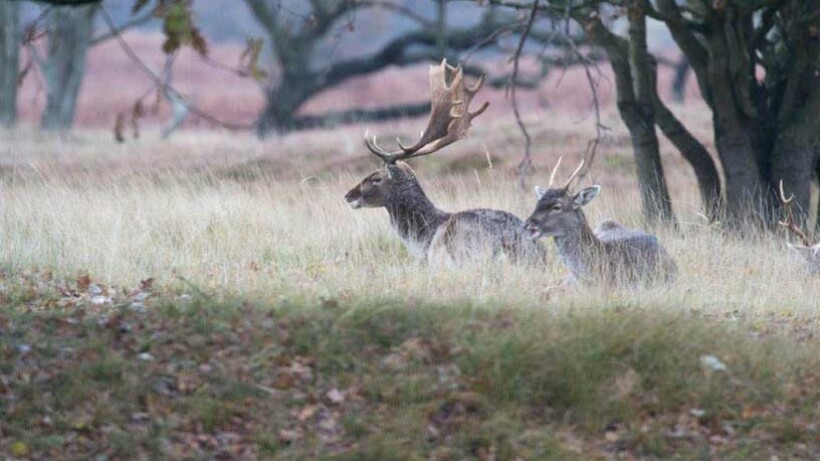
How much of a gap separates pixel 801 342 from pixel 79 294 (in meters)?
5.53

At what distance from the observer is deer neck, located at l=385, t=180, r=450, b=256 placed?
13812mm

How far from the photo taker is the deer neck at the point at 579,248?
12.5 meters

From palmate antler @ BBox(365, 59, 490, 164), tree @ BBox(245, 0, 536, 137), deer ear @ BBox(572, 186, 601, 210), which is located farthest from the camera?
tree @ BBox(245, 0, 536, 137)

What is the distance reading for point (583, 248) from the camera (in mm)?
12617

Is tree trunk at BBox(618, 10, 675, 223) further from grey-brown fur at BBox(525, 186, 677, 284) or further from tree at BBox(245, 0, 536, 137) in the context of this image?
tree at BBox(245, 0, 536, 137)

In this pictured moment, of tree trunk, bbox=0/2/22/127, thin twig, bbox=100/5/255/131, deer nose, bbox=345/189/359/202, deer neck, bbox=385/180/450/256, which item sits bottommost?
deer neck, bbox=385/180/450/256

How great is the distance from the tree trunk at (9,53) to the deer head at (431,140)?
78.6ft

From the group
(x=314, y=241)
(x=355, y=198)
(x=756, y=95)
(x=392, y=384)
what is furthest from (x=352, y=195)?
(x=756, y=95)

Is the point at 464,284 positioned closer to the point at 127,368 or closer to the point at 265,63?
the point at 127,368

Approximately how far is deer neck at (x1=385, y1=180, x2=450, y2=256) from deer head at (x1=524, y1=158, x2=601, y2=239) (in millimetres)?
1485

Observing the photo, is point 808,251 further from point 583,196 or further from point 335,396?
point 335,396

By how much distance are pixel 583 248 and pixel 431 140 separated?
2.24 metres

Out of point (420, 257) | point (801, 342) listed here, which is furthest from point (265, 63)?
point (801, 342)

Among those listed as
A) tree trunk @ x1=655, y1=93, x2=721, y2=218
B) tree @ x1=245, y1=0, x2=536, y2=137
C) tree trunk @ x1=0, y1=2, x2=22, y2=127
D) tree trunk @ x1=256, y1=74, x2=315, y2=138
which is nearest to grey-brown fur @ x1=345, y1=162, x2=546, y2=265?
tree trunk @ x1=655, y1=93, x2=721, y2=218
